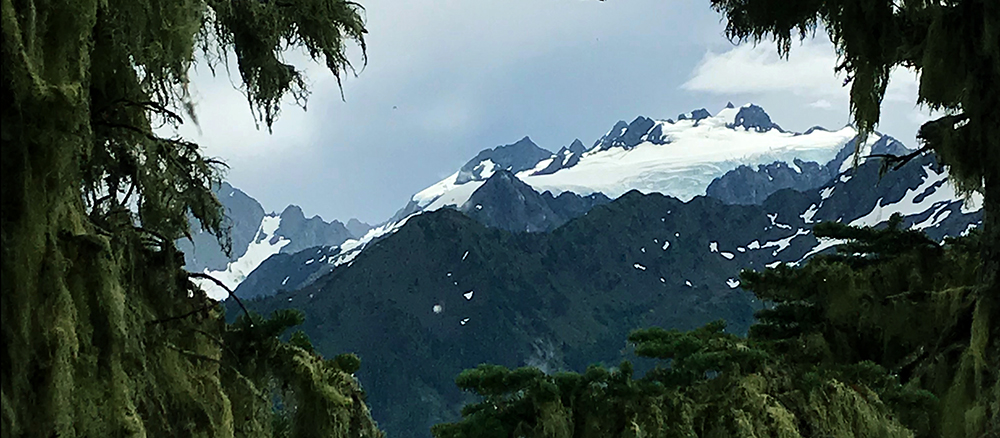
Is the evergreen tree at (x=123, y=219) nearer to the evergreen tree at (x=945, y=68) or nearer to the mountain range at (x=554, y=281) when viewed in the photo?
the evergreen tree at (x=945, y=68)

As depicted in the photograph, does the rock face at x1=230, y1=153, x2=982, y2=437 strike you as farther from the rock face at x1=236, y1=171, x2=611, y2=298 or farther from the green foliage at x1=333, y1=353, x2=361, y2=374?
the green foliage at x1=333, y1=353, x2=361, y2=374

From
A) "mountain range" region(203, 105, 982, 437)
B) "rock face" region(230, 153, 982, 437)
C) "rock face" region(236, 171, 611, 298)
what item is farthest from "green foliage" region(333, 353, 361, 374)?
"rock face" region(236, 171, 611, 298)

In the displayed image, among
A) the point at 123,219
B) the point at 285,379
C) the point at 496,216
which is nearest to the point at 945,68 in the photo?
the point at 285,379

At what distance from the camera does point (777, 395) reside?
389cm

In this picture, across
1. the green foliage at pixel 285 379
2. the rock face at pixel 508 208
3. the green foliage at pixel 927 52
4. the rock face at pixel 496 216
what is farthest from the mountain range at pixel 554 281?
the green foliage at pixel 285 379

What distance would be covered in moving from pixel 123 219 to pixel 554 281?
142 m

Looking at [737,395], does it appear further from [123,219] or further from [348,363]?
[123,219]

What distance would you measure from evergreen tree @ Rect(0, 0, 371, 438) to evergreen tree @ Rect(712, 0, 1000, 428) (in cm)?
375

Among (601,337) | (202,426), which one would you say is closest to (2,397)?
(202,426)

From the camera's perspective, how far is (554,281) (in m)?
144

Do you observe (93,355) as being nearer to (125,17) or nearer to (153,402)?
(153,402)

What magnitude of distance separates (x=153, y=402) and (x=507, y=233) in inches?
5819

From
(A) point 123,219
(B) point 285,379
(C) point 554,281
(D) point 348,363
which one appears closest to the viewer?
(A) point 123,219

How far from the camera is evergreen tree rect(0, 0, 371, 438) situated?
1623mm
